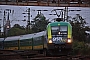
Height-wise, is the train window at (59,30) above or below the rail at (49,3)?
below

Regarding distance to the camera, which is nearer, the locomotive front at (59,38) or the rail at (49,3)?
the locomotive front at (59,38)

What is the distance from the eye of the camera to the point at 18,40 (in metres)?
24.9

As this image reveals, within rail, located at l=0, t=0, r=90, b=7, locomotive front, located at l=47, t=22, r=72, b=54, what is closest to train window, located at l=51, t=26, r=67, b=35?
locomotive front, located at l=47, t=22, r=72, b=54

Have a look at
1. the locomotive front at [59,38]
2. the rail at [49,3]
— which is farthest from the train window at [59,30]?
the rail at [49,3]

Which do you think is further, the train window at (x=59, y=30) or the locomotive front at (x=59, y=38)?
the train window at (x=59, y=30)

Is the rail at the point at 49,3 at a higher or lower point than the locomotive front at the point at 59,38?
higher

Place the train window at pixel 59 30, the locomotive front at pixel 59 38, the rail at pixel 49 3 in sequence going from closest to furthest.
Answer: the locomotive front at pixel 59 38 → the train window at pixel 59 30 → the rail at pixel 49 3

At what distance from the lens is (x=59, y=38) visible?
16578 millimetres

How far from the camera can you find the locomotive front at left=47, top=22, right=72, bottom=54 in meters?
16.4

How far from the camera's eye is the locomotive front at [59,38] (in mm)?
16391

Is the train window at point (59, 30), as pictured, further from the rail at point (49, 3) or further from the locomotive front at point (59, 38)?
the rail at point (49, 3)

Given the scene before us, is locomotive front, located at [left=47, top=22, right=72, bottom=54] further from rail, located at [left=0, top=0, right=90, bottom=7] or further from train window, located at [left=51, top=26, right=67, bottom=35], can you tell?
rail, located at [left=0, top=0, right=90, bottom=7]

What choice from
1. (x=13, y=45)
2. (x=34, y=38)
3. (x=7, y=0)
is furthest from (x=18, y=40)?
(x=7, y=0)

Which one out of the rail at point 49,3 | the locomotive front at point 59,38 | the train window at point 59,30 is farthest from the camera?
the rail at point 49,3
